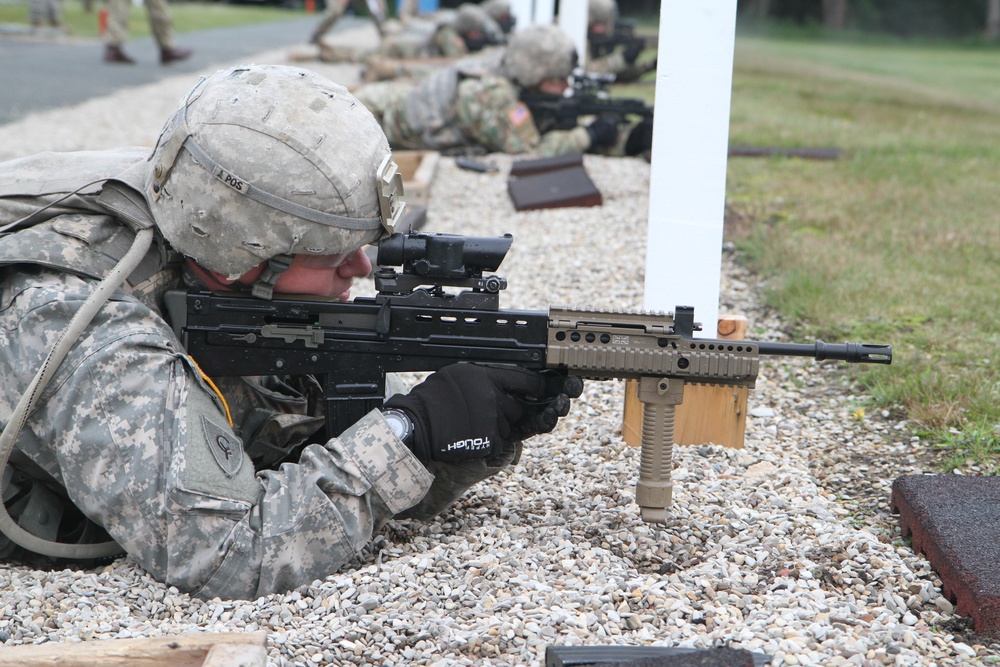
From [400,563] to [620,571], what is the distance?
669 millimetres

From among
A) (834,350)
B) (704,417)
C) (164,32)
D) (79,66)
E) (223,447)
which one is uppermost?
(834,350)

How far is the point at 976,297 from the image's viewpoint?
6.04 m

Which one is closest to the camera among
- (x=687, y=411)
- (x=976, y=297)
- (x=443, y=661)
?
(x=443, y=661)

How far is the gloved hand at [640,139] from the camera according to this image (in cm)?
1152

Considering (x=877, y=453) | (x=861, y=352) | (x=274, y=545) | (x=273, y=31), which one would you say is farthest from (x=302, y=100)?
(x=273, y=31)

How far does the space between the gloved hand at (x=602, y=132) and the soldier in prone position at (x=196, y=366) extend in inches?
346

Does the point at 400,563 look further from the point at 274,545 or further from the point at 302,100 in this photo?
the point at 302,100

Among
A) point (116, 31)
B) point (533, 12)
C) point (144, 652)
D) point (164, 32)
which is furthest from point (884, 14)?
point (144, 652)

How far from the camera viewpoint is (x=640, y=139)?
1159 cm

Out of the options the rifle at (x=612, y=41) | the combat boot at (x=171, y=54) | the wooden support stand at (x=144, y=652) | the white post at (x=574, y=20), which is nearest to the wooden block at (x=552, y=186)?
the white post at (x=574, y=20)

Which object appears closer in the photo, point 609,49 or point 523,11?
point 523,11

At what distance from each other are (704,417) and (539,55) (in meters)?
7.95

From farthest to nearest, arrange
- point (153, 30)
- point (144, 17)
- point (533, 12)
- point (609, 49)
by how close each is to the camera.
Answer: point (144, 17), point (609, 49), point (153, 30), point (533, 12)

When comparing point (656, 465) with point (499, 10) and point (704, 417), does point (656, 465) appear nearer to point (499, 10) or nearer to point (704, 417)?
point (704, 417)
